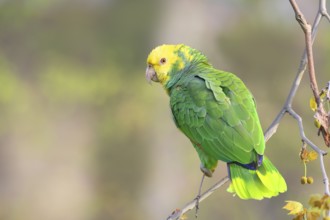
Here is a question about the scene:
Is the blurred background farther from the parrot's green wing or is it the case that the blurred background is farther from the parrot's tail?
the parrot's tail

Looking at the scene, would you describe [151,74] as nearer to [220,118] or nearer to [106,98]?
[220,118]

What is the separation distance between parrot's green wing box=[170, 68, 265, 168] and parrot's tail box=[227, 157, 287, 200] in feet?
0.19

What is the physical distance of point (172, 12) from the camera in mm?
9359

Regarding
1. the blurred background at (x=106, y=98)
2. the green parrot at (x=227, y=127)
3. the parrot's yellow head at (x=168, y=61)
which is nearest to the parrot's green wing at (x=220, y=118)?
the green parrot at (x=227, y=127)

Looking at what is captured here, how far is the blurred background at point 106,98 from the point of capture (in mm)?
9781

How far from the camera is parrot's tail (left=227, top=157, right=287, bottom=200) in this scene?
3.02 metres

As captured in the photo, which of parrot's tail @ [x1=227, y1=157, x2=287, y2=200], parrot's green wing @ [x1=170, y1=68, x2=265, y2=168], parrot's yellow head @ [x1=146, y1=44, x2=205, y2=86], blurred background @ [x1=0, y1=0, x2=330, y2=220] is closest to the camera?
parrot's tail @ [x1=227, y1=157, x2=287, y2=200]

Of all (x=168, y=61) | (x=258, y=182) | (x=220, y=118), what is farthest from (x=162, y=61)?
(x=258, y=182)

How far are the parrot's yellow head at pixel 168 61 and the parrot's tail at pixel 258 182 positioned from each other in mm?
897

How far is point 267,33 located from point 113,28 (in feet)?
7.62

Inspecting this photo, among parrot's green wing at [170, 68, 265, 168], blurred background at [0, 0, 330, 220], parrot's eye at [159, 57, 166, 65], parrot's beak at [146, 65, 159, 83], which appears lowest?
blurred background at [0, 0, 330, 220]

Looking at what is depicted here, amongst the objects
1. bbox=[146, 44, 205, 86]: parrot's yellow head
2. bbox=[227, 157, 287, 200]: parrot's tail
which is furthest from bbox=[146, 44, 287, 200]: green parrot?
bbox=[146, 44, 205, 86]: parrot's yellow head

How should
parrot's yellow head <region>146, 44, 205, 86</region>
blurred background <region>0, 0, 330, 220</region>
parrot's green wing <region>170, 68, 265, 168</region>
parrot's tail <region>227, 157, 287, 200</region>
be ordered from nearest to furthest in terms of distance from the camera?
parrot's tail <region>227, 157, 287, 200</region> < parrot's green wing <region>170, 68, 265, 168</region> < parrot's yellow head <region>146, 44, 205, 86</region> < blurred background <region>0, 0, 330, 220</region>

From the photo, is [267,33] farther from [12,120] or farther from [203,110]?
[203,110]
